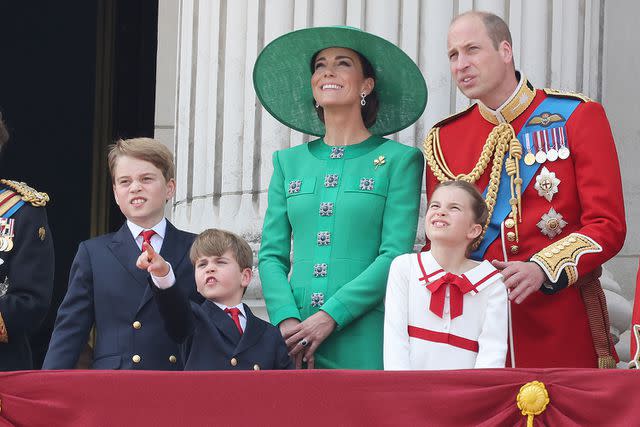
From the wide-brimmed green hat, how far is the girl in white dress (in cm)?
73

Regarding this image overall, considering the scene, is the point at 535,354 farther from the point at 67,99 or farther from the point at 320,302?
the point at 67,99

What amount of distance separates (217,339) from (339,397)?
2.62 ft

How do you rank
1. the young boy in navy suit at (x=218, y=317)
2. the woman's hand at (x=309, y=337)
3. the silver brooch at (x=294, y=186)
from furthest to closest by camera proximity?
the silver brooch at (x=294, y=186)
the woman's hand at (x=309, y=337)
the young boy in navy suit at (x=218, y=317)

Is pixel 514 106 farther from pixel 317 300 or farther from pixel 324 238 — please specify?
pixel 317 300

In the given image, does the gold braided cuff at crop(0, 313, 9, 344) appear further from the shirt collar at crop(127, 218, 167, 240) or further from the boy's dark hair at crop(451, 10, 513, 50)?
the boy's dark hair at crop(451, 10, 513, 50)

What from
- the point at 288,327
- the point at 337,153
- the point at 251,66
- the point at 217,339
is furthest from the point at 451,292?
the point at 251,66

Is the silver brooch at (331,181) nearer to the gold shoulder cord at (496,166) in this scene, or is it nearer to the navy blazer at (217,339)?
the gold shoulder cord at (496,166)

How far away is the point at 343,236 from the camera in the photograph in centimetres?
521

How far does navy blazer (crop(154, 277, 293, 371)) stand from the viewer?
479 cm

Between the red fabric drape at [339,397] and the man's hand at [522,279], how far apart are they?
0.67 metres

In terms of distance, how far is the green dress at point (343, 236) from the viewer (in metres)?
5.10

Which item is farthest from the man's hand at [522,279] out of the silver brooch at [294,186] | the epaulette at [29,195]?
the epaulette at [29,195]

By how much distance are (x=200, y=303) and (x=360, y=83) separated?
0.92m

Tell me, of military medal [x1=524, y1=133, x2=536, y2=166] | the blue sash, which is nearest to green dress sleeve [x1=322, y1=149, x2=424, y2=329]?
the blue sash
